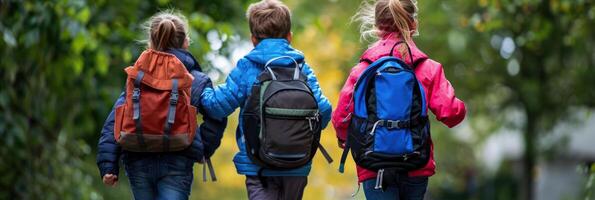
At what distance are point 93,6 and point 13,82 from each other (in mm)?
1092

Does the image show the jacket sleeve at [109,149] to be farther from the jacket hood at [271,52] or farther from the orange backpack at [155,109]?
the jacket hood at [271,52]

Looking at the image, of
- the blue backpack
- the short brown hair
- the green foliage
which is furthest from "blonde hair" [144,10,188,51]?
the green foliage

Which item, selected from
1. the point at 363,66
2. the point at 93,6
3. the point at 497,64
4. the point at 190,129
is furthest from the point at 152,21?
the point at 497,64

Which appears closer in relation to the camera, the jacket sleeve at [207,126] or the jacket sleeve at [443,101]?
the jacket sleeve at [443,101]

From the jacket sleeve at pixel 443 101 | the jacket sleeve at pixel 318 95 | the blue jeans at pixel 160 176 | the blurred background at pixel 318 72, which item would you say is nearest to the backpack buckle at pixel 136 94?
the blue jeans at pixel 160 176

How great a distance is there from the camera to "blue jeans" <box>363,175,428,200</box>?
21.0 ft

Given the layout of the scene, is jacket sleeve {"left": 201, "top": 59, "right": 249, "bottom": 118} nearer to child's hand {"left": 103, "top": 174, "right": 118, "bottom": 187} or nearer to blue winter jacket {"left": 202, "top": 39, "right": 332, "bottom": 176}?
blue winter jacket {"left": 202, "top": 39, "right": 332, "bottom": 176}

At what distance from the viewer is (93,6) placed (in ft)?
38.3

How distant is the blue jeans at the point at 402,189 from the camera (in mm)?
6395

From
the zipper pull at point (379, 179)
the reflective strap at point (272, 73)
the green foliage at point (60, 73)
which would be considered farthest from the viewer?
the green foliage at point (60, 73)

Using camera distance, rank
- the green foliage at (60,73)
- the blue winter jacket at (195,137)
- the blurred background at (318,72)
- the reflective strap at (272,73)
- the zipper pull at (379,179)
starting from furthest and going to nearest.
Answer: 1. the blurred background at (318,72)
2. the green foliage at (60,73)
3. the blue winter jacket at (195,137)
4. the reflective strap at (272,73)
5. the zipper pull at (379,179)

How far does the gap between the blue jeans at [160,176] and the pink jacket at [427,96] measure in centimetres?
90

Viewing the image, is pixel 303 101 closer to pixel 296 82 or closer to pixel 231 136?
pixel 296 82

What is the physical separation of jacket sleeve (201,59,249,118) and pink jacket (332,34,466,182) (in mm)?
552
